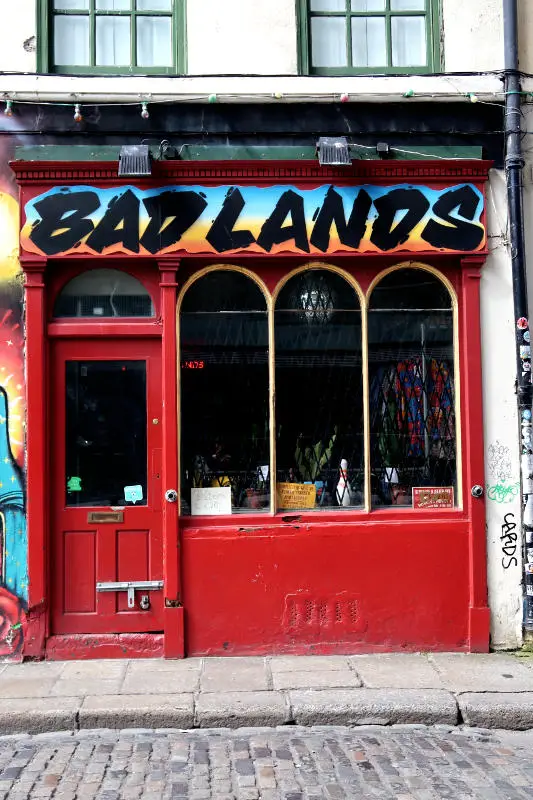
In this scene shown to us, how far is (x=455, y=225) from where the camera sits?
282 inches

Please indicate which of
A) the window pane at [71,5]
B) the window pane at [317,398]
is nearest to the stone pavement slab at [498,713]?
the window pane at [317,398]

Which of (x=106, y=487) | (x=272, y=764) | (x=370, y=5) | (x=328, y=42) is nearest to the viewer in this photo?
(x=272, y=764)

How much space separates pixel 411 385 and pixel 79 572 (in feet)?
11.2

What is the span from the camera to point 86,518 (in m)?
7.03

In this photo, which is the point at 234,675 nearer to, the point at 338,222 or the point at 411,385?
the point at 411,385

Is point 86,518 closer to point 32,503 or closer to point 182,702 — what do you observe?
point 32,503

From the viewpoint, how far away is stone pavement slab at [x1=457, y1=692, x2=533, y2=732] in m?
5.64

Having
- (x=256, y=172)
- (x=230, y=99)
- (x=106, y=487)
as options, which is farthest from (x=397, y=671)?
(x=230, y=99)

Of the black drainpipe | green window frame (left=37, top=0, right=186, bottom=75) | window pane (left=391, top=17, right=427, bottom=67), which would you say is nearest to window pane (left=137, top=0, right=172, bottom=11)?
green window frame (left=37, top=0, right=186, bottom=75)

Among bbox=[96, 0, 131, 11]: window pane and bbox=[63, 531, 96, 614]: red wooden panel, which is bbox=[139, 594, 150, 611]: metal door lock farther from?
bbox=[96, 0, 131, 11]: window pane

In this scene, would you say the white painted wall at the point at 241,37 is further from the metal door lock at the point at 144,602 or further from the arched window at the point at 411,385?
the metal door lock at the point at 144,602

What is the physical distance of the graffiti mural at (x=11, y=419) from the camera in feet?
22.5

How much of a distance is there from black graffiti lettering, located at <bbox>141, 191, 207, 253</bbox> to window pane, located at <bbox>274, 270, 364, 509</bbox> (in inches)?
41.5

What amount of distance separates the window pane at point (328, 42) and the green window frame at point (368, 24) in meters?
0.02
